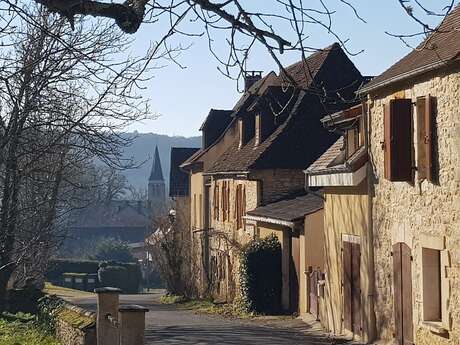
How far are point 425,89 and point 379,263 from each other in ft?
13.5

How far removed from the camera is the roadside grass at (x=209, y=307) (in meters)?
28.0

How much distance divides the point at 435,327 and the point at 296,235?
11.0 m

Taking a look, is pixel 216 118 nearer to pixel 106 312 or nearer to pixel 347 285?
pixel 347 285

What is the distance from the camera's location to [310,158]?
29719 millimetres

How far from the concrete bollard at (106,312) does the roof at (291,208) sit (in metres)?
10.4

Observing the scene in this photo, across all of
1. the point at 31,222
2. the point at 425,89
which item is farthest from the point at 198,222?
the point at 425,89

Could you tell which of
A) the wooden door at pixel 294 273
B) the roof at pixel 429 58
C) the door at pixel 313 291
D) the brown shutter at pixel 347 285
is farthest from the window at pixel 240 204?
the roof at pixel 429 58

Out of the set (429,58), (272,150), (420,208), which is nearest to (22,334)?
(420,208)

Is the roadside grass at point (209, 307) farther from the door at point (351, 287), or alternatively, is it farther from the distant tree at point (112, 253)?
the distant tree at point (112, 253)


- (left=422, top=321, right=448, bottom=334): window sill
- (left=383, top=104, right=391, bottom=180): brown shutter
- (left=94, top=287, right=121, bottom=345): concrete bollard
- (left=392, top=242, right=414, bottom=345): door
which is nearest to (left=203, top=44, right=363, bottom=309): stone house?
(left=383, top=104, right=391, bottom=180): brown shutter

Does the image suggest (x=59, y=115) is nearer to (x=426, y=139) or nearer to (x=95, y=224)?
(x=426, y=139)

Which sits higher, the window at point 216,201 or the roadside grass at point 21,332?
the window at point 216,201

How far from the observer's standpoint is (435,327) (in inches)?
558

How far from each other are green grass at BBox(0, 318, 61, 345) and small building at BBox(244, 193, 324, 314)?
745cm
